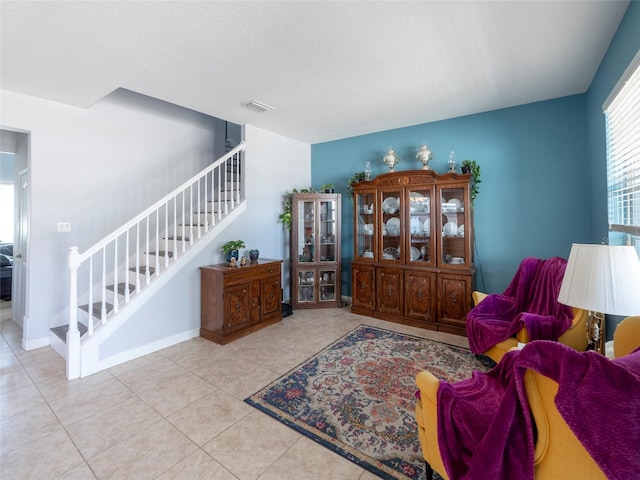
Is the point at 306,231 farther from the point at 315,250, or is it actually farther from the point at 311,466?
the point at 311,466

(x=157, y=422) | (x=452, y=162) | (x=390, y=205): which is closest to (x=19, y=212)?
(x=157, y=422)

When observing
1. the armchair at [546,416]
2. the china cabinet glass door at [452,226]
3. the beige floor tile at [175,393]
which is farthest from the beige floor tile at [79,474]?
the china cabinet glass door at [452,226]

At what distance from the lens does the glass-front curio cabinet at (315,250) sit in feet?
15.6

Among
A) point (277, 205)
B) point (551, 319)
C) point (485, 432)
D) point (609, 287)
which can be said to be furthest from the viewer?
point (277, 205)

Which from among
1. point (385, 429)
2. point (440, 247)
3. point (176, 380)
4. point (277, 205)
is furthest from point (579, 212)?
point (176, 380)

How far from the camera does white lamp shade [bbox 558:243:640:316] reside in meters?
1.41

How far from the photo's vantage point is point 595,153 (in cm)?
290

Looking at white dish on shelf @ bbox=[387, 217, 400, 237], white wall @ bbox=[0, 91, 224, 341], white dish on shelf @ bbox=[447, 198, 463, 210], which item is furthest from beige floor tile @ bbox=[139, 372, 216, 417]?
white dish on shelf @ bbox=[447, 198, 463, 210]

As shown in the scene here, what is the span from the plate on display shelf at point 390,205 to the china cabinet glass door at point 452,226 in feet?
2.03

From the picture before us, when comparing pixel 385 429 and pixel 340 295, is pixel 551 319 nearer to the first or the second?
pixel 385 429

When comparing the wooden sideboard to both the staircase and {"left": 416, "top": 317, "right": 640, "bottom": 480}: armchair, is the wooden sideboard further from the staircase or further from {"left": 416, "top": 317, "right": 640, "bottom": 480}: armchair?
{"left": 416, "top": 317, "right": 640, "bottom": 480}: armchair

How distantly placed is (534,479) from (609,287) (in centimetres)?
97

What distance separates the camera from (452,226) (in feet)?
12.7

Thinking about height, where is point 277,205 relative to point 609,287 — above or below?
above
